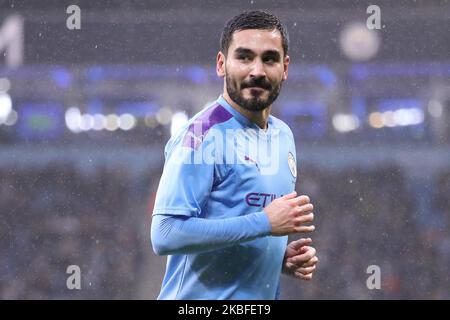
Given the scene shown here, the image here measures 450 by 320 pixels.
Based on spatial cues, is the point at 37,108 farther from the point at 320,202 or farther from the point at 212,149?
the point at 212,149

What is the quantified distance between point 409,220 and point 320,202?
2.23 ft

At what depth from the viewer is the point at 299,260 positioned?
5.93 feet

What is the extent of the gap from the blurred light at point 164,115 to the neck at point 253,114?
429cm

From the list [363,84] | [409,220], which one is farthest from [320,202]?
[363,84]

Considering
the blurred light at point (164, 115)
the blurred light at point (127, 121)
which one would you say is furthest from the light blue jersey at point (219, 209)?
the blurred light at point (127, 121)

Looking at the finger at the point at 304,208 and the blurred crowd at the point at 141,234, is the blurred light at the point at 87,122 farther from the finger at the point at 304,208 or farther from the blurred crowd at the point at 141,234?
the finger at the point at 304,208

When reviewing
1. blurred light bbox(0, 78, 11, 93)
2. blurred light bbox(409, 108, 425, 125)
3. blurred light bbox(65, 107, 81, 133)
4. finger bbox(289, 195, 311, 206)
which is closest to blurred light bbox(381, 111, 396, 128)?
blurred light bbox(409, 108, 425, 125)

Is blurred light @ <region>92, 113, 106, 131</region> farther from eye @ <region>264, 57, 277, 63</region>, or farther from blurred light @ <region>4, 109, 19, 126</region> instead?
eye @ <region>264, 57, 277, 63</region>

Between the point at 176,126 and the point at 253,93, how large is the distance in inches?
169

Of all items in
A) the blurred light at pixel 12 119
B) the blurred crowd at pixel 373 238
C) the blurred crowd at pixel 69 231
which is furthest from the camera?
the blurred light at pixel 12 119

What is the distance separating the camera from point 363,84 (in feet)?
20.4

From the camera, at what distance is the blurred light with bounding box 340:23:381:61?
6047mm

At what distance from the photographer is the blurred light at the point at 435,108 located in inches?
240

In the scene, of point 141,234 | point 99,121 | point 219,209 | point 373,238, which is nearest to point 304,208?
point 219,209
